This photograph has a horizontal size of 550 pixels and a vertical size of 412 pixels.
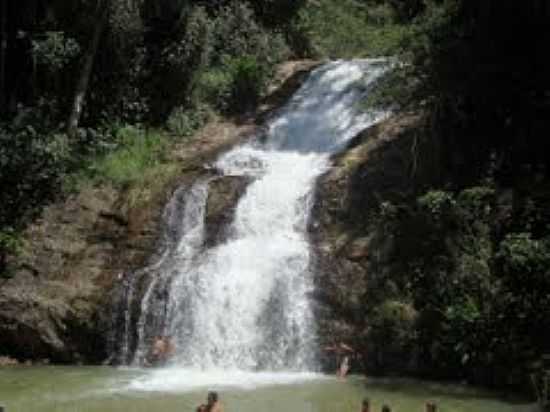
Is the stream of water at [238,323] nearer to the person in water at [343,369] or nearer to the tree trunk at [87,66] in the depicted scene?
the person in water at [343,369]

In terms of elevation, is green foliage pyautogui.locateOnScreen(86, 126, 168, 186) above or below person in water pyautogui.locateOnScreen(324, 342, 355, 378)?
above

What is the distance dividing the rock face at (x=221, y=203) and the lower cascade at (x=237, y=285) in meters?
0.10

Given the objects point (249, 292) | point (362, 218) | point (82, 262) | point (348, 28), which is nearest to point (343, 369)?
point (249, 292)

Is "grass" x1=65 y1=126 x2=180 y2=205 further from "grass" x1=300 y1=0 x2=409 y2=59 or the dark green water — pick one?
"grass" x1=300 y1=0 x2=409 y2=59

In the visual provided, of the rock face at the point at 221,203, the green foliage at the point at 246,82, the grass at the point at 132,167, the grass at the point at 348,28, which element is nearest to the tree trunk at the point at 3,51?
the grass at the point at 132,167

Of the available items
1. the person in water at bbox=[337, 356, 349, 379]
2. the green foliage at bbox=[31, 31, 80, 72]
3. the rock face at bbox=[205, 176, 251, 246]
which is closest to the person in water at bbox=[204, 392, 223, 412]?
the person in water at bbox=[337, 356, 349, 379]

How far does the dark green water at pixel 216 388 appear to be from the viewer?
1609 cm

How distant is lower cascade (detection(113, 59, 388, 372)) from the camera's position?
20344 mm

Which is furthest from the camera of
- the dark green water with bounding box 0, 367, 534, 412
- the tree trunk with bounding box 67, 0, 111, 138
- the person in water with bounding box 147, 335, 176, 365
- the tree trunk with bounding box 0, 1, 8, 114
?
the tree trunk with bounding box 0, 1, 8, 114

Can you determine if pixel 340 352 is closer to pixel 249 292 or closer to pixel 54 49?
pixel 249 292

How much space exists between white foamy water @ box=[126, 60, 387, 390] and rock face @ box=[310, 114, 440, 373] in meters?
0.35

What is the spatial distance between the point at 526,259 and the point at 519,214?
5.93 ft

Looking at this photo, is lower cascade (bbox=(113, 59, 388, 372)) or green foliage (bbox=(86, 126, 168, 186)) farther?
green foliage (bbox=(86, 126, 168, 186))

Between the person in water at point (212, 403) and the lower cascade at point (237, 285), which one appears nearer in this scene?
the person in water at point (212, 403)
